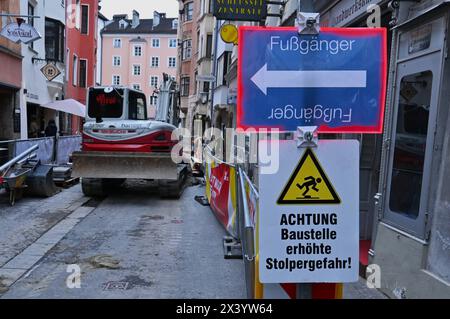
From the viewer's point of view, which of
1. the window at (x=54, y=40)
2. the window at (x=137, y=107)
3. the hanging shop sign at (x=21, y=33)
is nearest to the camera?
the window at (x=137, y=107)

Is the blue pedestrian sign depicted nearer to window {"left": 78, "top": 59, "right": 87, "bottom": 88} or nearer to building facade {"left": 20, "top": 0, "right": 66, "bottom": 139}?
building facade {"left": 20, "top": 0, "right": 66, "bottom": 139}

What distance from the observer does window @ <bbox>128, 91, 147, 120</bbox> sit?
11281 millimetres

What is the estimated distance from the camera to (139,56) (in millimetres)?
72750

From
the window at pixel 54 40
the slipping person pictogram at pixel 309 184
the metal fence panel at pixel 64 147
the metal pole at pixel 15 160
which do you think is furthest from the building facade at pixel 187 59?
the slipping person pictogram at pixel 309 184

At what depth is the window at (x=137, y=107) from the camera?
444 inches

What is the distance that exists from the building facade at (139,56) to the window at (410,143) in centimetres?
6814

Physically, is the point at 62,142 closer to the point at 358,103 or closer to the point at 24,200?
the point at 24,200

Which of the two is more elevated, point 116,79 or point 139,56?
point 139,56

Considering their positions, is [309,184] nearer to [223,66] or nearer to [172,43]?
[223,66]

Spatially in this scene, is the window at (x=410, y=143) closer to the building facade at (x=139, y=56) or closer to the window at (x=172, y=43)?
the building facade at (x=139, y=56)

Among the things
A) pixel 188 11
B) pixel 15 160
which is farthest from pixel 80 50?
pixel 15 160

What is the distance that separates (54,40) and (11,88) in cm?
621

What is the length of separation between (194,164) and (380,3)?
411 inches

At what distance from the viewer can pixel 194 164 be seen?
15609mm
